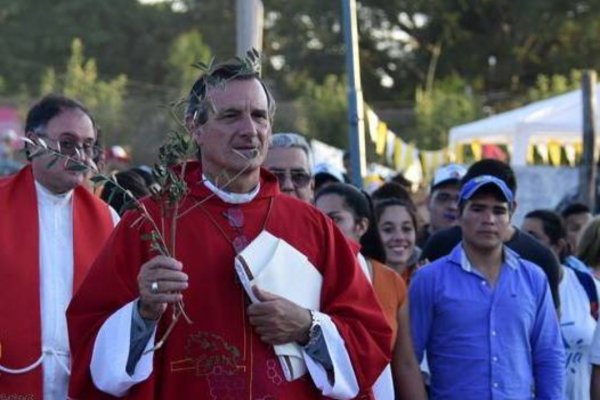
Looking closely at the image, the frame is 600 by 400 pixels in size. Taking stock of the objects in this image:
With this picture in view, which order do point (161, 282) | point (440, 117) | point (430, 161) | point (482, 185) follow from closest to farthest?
1. point (161, 282)
2. point (482, 185)
3. point (430, 161)
4. point (440, 117)

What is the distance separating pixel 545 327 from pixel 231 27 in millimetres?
47820

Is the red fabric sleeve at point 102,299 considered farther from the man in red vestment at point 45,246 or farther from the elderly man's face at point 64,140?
the elderly man's face at point 64,140

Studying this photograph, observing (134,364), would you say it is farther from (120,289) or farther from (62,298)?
(62,298)

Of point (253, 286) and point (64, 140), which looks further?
point (64, 140)

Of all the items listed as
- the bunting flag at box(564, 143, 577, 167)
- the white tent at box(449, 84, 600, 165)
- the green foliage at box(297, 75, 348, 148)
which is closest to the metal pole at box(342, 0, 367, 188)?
the white tent at box(449, 84, 600, 165)

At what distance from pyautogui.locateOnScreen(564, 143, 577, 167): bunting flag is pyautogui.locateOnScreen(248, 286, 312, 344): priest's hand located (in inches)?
627

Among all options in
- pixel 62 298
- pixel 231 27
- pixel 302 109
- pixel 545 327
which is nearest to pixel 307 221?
pixel 62 298

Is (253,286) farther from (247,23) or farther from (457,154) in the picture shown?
(457,154)

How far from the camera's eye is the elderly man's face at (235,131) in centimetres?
411

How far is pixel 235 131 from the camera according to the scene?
411cm

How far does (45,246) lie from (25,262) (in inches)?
5.0

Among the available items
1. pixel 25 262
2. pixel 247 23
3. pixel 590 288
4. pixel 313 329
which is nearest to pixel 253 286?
pixel 313 329

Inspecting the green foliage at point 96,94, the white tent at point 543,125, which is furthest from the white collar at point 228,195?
the green foliage at point 96,94

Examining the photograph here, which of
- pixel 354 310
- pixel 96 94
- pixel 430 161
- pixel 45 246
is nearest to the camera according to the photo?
pixel 354 310
